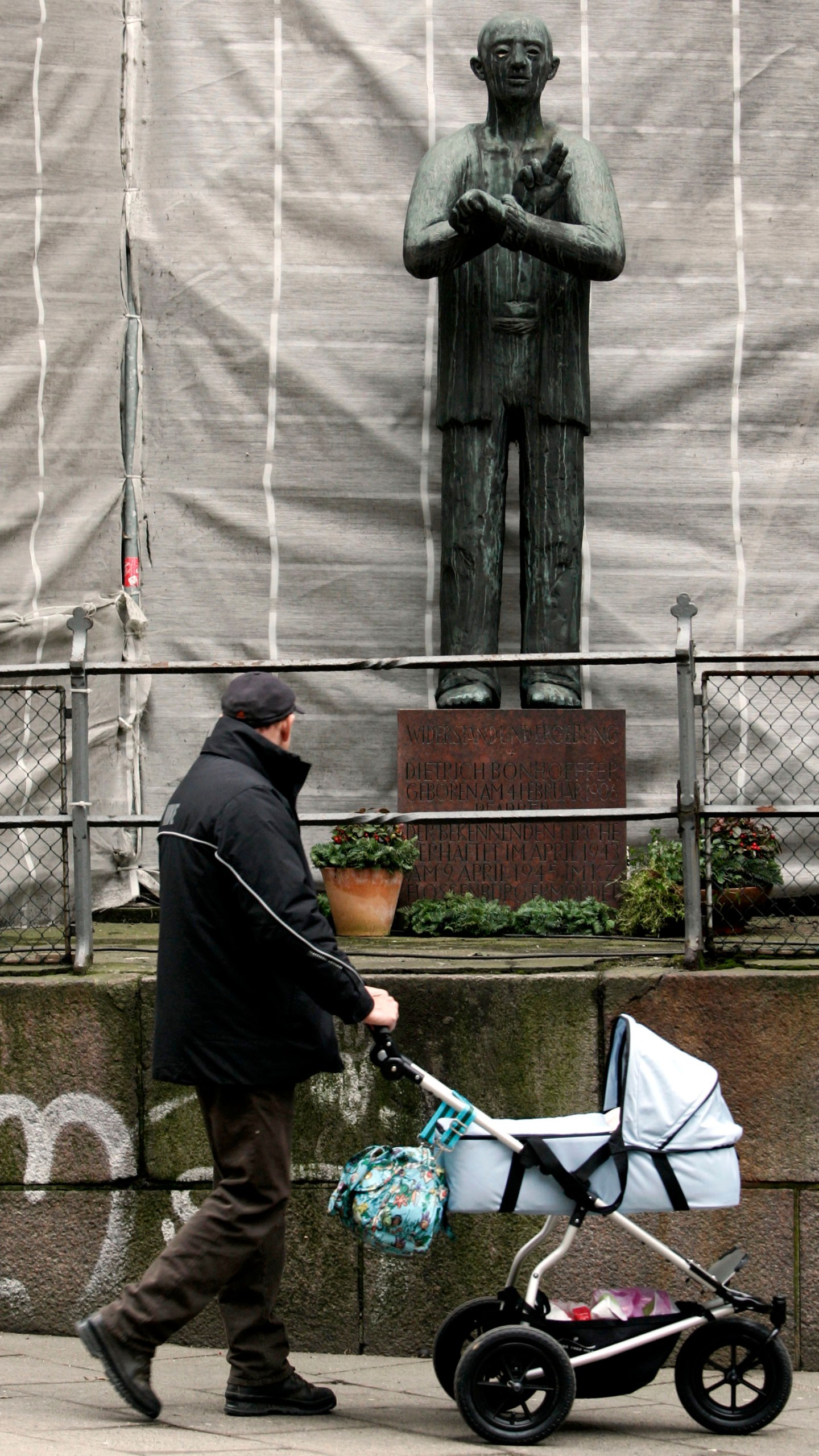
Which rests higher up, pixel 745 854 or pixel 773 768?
pixel 773 768

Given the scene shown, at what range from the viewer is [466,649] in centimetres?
680

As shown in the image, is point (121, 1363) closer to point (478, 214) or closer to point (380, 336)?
point (478, 214)

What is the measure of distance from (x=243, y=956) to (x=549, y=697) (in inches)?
109

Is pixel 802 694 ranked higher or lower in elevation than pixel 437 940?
higher

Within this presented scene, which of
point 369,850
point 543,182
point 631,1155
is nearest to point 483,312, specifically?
point 543,182

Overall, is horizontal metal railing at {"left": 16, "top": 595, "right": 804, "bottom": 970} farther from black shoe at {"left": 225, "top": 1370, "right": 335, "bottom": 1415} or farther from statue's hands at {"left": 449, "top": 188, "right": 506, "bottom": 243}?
statue's hands at {"left": 449, "top": 188, "right": 506, "bottom": 243}

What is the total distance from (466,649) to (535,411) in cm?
95

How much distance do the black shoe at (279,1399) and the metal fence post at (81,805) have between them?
1.49 m

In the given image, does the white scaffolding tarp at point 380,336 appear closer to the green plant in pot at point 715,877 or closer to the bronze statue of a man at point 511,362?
the bronze statue of a man at point 511,362

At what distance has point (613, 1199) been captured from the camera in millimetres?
3990

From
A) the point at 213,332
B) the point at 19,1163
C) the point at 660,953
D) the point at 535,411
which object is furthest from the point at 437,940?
the point at 213,332

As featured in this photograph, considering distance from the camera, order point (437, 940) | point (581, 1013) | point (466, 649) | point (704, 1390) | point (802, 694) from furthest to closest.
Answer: point (802, 694)
point (466, 649)
point (437, 940)
point (581, 1013)
point (704, 1390)

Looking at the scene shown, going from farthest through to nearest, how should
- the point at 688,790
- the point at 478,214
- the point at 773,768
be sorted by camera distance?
the point at 773,768
the point at 478,214
the point at 688,790

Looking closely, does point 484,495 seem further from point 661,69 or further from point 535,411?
point 661,69
